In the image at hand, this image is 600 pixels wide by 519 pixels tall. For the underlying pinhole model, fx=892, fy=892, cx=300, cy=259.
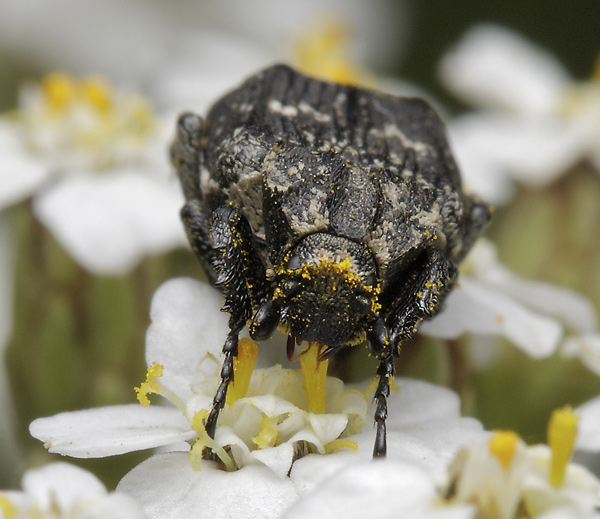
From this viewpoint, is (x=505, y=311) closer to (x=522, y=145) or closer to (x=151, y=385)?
(x=151, y=385)

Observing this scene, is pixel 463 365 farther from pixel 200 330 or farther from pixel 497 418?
pixel 200 330

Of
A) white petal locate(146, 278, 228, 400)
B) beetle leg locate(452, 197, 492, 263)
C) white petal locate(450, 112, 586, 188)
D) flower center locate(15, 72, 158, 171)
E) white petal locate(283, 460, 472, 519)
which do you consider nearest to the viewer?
white petal locate(283, 460, 472, 519)

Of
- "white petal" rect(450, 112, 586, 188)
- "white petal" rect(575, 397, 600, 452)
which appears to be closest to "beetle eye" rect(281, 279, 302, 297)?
"white petal" rect(575, 397, 600, 452)

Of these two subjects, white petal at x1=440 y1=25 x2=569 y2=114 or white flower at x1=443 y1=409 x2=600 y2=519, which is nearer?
white flower at x1=443 y1=409 x2=600 y2=519

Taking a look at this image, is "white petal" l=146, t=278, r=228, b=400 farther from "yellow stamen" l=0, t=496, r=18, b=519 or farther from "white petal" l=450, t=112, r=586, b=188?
"white petal" l=450, t=112, r=586, b=188

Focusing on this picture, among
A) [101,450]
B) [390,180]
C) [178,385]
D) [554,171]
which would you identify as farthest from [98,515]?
[554,171]
